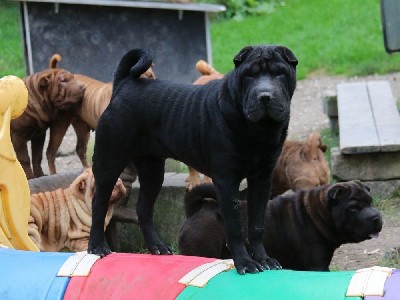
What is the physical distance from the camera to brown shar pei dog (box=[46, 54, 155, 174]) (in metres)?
8.66

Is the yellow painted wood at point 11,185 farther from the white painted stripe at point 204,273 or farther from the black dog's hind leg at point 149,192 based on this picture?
the white painted stripe at point 204,273

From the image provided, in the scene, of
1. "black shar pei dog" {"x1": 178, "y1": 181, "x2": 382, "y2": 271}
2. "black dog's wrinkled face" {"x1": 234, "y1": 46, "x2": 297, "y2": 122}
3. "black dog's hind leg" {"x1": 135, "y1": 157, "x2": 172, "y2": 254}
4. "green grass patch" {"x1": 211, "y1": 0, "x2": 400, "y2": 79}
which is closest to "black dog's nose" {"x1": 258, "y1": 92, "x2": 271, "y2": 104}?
"black dog's wrinkled face" {"x1": 234, "y1": 46, "x2": 297, "y2": 122}

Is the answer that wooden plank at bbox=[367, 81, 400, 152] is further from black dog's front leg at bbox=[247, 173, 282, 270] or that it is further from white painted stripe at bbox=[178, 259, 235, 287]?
white painted stripe at bbox=[178, 259, 235, 287]

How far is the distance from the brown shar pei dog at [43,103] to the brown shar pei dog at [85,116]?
12cm

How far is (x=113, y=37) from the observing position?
455 inches

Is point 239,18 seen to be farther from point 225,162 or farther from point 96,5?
point 225,162

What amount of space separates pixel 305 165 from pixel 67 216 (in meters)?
1.83

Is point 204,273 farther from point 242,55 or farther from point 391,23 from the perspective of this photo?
point 391,23

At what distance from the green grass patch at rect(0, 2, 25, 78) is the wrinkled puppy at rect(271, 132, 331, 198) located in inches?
299

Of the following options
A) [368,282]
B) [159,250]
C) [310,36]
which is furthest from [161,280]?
[310,36]

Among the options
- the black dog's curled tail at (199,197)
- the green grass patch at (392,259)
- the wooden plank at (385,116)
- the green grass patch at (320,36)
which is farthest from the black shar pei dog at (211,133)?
the green grass patch at (320,36)

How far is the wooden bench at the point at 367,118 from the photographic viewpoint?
8.12m

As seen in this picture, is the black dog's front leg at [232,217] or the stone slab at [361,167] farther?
the stone slab at [361,167]

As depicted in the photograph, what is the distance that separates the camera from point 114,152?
199 inches
